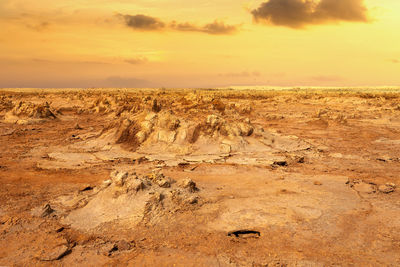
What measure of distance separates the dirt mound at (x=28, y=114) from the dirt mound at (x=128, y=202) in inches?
655

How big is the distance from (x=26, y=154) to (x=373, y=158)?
532 inches

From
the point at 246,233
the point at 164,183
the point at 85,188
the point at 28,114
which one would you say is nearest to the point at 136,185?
the point at 164,183

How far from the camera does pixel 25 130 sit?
58.5ft

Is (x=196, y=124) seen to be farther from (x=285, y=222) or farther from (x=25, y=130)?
(x=25, y=130)

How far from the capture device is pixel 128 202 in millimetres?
6188

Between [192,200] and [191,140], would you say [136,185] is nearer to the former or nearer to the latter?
[192,200]

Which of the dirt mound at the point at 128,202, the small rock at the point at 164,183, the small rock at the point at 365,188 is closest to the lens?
the dirt mound at the point at 128,202

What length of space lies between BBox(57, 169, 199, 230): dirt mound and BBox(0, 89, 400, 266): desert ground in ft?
0.08

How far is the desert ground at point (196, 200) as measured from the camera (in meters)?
4.78

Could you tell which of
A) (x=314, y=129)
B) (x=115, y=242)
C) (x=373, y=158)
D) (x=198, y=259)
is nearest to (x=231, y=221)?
(x=198, y=259)

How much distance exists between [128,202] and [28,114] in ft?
62.6

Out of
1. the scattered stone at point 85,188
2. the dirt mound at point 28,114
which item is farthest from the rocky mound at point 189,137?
the dirt mound at point 28,114

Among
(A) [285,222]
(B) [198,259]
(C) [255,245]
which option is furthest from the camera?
(A) [285,222]

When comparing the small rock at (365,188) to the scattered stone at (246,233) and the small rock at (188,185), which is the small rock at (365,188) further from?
the small rock at (188,185)
